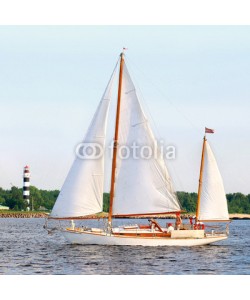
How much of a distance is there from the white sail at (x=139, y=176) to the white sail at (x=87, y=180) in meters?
1.33

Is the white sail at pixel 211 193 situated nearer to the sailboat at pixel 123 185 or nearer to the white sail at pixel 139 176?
the sailboat at pixel 123 185

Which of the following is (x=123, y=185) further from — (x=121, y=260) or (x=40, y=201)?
(x=40, y=201)

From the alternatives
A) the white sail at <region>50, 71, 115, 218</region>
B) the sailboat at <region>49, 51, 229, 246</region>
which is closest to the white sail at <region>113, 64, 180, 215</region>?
the sailboat at <region>49, 51, 229, 246</region>

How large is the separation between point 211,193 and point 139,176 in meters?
5.91

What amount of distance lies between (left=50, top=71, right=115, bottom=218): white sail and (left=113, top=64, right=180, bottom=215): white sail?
1.33 m

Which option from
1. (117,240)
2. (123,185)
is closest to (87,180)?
(123,185)

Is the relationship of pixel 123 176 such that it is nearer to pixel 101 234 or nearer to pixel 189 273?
pixel 101 234

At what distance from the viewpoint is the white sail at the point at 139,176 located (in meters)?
47.6

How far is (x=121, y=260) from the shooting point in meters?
40.8

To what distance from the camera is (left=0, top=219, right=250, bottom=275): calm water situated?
123 feet

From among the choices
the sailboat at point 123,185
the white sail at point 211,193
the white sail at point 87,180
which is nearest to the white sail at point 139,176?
the sailboat at point 123,185
